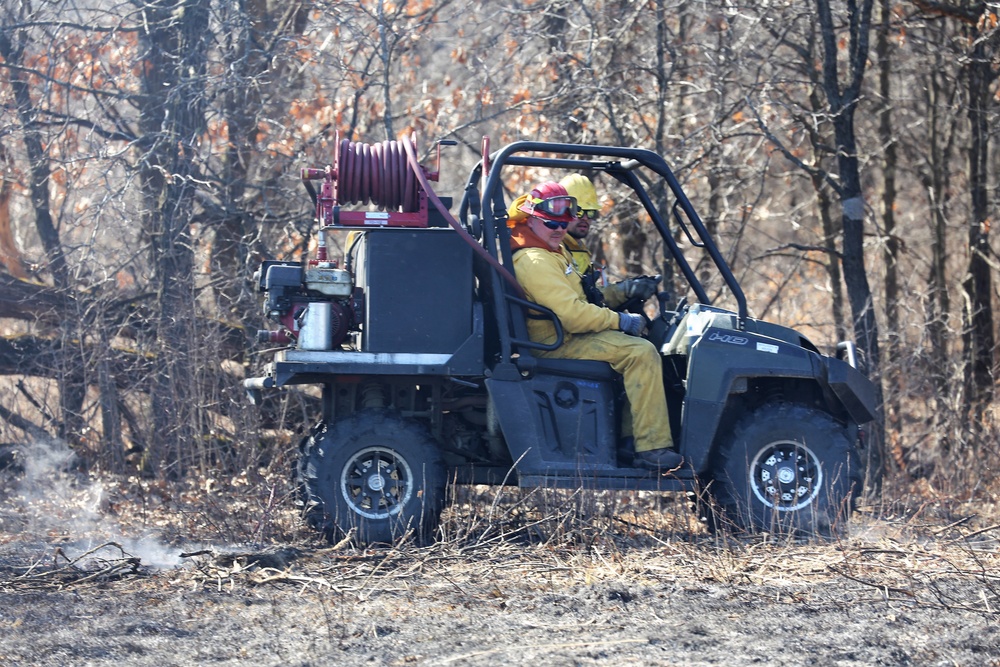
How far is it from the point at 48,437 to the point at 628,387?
4670 millimetres

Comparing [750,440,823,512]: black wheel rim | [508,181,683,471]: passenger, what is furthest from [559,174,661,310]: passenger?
[750,440,823,512]: black wheel rim

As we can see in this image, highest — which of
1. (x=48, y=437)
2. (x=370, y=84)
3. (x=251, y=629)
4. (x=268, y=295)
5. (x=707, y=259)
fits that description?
(x=370, y=84)

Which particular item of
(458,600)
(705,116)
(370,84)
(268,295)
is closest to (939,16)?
(705,116)

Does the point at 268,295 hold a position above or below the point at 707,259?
below

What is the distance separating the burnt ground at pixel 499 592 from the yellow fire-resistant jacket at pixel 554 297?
0.94 meters

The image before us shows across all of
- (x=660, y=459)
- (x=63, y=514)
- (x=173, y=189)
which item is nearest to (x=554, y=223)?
(x=660, y=459)

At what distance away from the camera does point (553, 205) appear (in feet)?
21.6

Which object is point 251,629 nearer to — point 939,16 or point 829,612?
point 829,612

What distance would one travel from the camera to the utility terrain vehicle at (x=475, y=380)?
20.6 feet

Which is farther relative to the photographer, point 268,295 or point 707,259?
point 707,259

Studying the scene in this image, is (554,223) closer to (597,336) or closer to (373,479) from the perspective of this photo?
(597,336)

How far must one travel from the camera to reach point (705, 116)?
440 inches

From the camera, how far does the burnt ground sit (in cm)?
442

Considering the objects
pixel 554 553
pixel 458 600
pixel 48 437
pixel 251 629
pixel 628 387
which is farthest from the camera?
pixel 48 437
